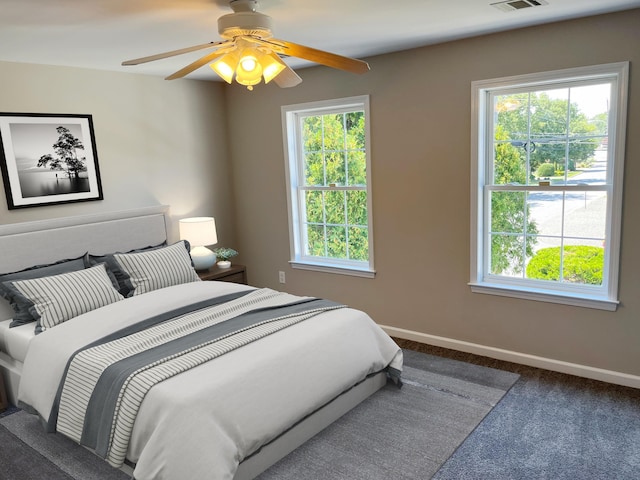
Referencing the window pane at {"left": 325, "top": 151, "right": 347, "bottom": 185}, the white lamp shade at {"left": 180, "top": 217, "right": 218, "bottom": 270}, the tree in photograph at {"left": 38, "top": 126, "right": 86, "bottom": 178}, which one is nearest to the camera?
the tree in photograph at {"left": 38, "top": 126, "right": 86, "bottom": 178}

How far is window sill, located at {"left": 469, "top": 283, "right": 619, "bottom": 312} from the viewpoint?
3.45m

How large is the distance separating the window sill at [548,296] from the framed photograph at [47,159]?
3217 mm

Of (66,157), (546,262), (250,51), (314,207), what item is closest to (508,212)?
(546,262)

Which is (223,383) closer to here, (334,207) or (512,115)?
(334,207)

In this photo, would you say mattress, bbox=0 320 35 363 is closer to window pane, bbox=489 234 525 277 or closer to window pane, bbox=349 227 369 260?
window pane, bbox=349 227 369 260

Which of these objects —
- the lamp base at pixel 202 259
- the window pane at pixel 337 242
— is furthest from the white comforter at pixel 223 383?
the window pane at pixel 337 242

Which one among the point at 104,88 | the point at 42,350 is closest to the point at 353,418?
the point at 42,350

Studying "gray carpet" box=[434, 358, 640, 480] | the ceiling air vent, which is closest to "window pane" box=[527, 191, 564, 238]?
"gray carpet" box=[434, 358, 640, 480]

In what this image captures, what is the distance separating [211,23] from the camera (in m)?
2.93

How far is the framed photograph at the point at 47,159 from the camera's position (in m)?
3.76

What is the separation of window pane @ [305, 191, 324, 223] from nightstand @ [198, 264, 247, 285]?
830mm

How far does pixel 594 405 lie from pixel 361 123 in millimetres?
2750

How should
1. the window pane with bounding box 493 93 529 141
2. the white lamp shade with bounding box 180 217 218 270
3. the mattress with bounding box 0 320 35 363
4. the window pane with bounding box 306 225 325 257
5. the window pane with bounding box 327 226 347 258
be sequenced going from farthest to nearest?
the window pane with bounding box 306 225 325 257, the window pane with bounding box 327 226 347 258, the white lamp shade with bounding box 180 217 218 270, the window pane with bounding box 493 93 529 141, the mattress with bounding box 0 320 35 363

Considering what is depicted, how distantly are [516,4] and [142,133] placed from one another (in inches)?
125
